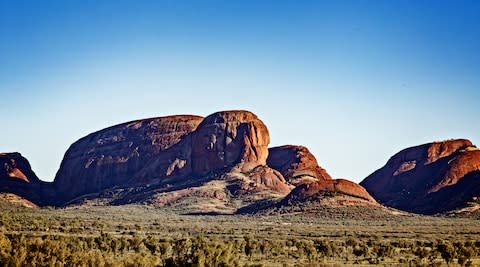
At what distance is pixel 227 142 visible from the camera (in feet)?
547

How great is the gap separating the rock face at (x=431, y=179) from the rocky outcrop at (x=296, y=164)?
2065cm

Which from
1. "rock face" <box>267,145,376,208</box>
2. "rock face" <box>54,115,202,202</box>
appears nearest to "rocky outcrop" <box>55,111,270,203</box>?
"rock face" <box>54,115,202,202</box>

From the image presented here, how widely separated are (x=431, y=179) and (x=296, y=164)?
35.7m

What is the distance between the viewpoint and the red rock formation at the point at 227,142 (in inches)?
6427

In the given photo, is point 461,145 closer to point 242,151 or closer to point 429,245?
point 242,151

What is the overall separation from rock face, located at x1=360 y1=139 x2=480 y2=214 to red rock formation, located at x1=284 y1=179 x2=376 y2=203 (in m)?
20.8

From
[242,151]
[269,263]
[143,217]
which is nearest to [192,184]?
[242,151]

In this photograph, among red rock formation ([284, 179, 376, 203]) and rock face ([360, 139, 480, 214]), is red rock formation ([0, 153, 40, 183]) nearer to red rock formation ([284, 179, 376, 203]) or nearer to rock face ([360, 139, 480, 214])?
red rock formation ([284, 179, 376, 203])

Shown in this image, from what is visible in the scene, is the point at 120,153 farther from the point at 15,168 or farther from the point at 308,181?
the point at 308,181

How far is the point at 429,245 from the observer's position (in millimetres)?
58312

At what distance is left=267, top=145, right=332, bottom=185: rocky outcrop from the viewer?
541 feet

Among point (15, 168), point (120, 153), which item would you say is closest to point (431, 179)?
point (120, 153)

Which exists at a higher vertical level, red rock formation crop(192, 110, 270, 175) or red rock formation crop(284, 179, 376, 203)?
red rock formation crop(192, 110, 270, 175)

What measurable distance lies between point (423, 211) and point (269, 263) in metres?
113
